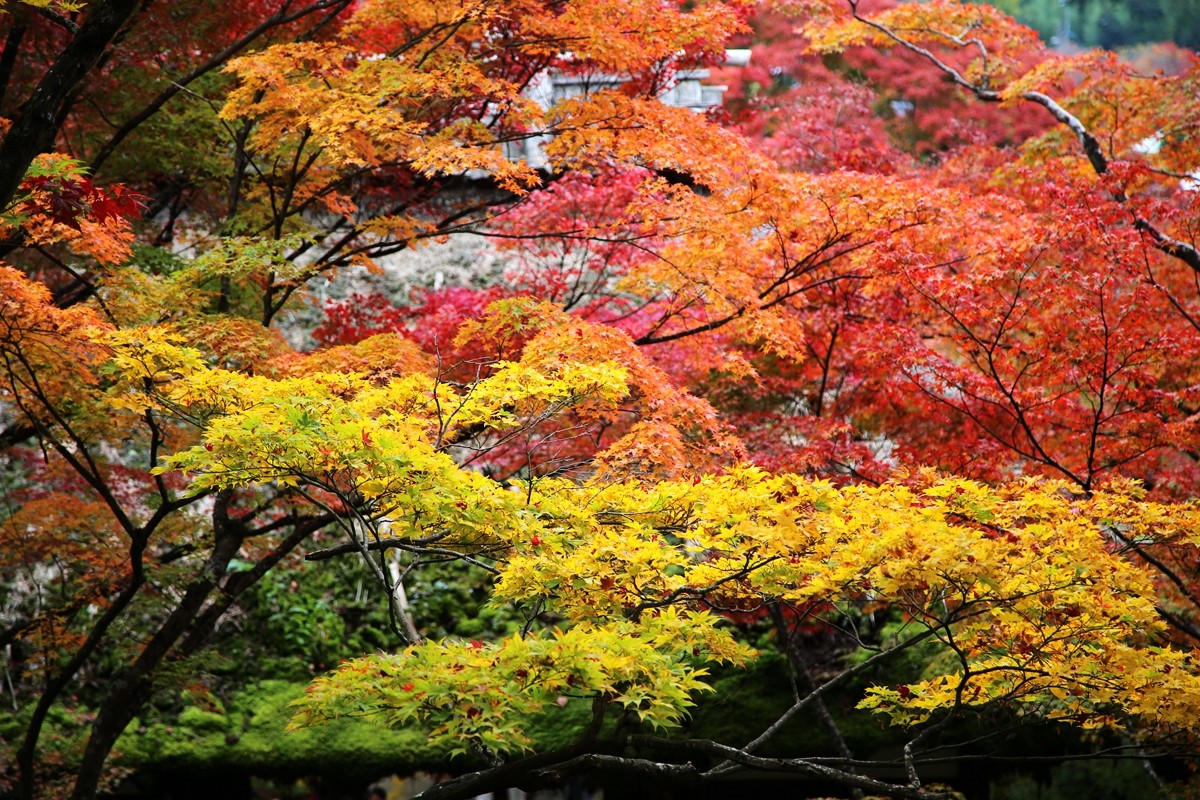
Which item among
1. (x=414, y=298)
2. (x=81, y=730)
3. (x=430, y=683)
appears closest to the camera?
(x=430, y=683)

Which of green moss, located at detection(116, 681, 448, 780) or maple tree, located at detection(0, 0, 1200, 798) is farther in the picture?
green moss, located at detection(116, 681, 448, 780)

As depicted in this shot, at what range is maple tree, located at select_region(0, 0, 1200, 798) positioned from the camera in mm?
4844

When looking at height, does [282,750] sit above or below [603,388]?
below

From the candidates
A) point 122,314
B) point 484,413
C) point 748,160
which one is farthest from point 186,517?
point 748,160

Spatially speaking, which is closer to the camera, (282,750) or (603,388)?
(603,388)

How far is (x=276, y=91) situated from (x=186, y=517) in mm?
4150

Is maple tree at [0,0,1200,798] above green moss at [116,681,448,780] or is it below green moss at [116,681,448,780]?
above

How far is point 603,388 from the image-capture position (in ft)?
18.7

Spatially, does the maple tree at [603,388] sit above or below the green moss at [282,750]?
above

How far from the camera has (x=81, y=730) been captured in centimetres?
1109

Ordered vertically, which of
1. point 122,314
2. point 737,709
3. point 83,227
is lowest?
point 737,709

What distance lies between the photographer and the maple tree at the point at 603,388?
4.84 m

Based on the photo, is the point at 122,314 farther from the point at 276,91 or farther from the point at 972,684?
the point at 972,684

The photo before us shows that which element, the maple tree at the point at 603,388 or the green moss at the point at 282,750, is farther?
the green moss at the point at 282,750
